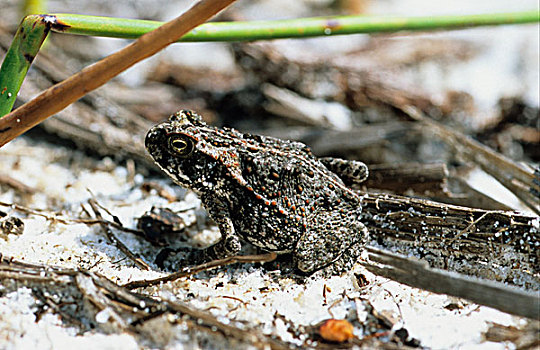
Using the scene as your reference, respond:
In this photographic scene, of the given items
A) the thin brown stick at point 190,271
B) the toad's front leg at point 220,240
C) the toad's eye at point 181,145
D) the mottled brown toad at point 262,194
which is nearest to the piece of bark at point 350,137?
the mottled brown toad at point 262,194

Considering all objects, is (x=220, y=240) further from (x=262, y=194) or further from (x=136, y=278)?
(x=136, y=278)

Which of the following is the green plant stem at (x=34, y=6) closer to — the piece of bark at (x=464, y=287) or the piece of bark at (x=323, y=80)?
the piece of bark at (x=323, y=80)

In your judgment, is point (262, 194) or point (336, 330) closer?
point (336, 330)

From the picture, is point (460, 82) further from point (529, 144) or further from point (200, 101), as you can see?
point (200, 101)

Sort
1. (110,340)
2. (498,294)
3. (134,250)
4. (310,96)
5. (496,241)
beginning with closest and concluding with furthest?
1. (110,340)
2. (498,294)
3. (496,241)
4. (134,250)
5. (310,96)

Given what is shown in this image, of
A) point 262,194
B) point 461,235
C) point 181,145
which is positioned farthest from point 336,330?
point 181,145

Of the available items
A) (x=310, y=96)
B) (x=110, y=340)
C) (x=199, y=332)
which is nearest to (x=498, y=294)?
(x=199, y=332)

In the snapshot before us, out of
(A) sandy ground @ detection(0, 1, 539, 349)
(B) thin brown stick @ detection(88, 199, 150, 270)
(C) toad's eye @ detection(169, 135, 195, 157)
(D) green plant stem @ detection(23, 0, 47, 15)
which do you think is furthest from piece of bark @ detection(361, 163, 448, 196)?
(D) green plant stem @ detection(23, 0, 47, 15)
